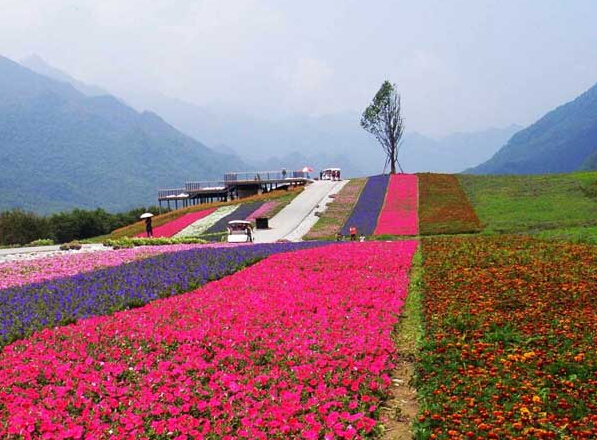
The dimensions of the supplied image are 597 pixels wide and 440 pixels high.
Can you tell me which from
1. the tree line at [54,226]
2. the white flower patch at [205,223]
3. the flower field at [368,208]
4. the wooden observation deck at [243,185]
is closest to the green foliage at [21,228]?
the tree line at [54,226]

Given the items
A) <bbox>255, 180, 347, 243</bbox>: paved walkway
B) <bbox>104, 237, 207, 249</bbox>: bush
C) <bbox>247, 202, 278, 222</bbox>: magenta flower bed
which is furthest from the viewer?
<bbox>247, 202, 278, 222</bbox>: magenta flower bed

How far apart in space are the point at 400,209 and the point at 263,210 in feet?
44.0

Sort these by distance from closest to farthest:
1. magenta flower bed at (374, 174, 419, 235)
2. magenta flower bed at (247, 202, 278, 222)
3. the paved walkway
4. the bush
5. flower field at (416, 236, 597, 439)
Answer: flower field at (416, 236, 597, 439) → the bush → magenta flower bed at (374, 174, 419, 235) → the paved walkway → magenta flower bed at (247, 202, 278, 222)

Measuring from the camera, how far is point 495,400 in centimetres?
735

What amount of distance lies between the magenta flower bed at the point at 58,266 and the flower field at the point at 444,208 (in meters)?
19.8

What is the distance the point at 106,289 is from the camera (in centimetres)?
1488

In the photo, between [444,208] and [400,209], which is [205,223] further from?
[444,208]

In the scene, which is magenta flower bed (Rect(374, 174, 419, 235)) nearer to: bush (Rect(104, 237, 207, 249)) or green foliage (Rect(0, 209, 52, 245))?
bush (Rect(104, 237, 207, 249))

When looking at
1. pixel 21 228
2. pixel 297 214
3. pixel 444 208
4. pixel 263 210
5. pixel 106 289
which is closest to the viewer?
pixel 106 289

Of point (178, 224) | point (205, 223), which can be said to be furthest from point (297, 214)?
point (178, 224)

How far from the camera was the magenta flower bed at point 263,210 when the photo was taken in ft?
161

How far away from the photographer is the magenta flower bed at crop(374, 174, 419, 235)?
38.2m

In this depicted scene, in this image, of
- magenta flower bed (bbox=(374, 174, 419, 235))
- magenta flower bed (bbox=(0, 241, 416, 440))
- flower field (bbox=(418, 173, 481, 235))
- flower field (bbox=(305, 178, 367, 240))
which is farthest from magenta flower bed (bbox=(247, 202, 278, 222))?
magenta flower bed (bbox=(0, 241, 416, 440))

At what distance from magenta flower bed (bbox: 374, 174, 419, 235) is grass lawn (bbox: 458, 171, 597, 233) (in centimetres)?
494
